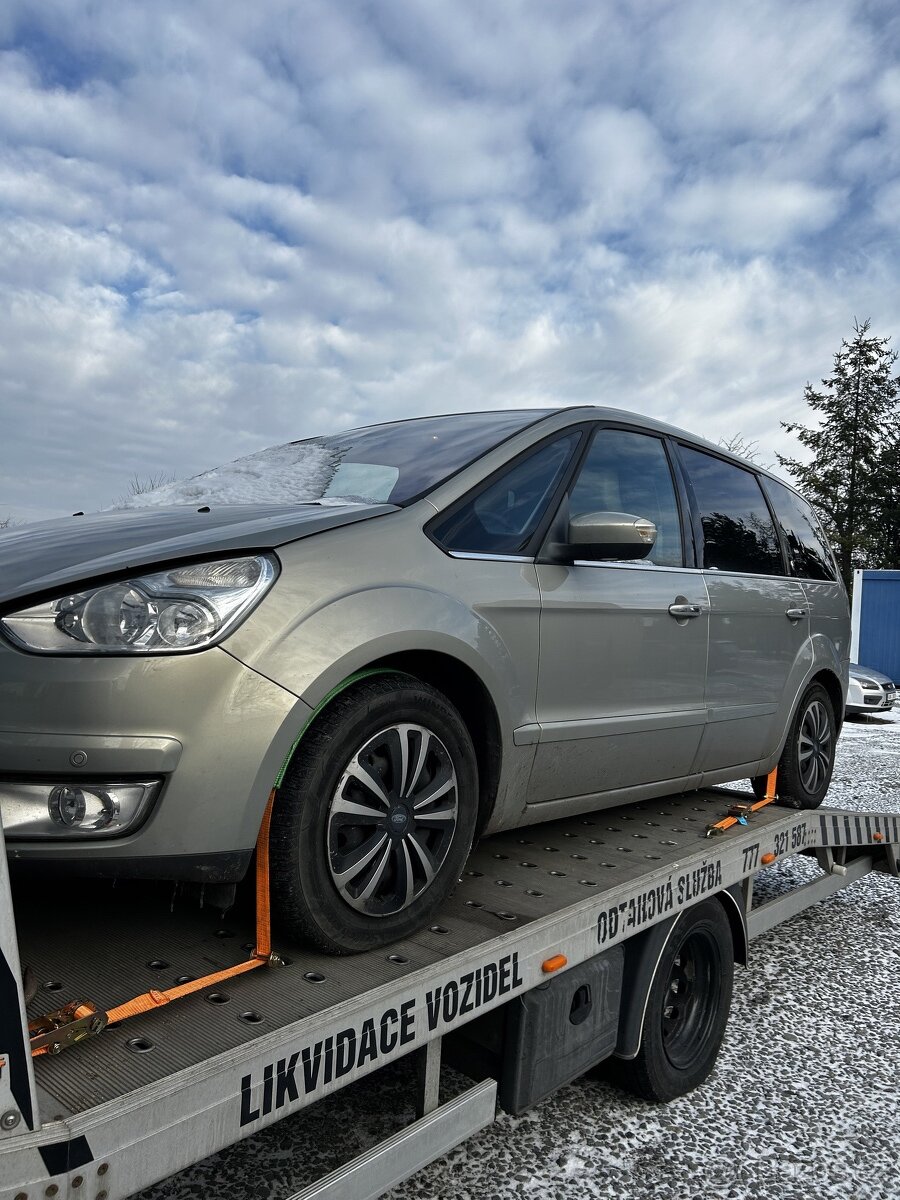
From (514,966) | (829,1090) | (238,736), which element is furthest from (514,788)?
(829,1090)

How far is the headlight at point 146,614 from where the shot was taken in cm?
175

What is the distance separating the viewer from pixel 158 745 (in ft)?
5.71

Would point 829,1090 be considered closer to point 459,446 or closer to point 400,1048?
point 400,1048

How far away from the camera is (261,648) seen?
73.4 inches

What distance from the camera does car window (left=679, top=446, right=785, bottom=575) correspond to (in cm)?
365

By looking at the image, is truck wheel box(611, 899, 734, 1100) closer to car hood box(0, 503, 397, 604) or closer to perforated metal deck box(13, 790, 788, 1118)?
perforated metal deck box(13, 790, 788, 1118)

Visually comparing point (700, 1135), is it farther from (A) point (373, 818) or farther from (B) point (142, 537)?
(B) point (142, 537)

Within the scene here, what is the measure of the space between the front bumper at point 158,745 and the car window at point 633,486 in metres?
1.38

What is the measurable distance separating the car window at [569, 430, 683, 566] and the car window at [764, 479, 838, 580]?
1.09 meters

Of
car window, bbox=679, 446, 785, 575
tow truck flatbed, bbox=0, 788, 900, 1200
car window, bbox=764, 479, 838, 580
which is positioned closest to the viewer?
tow truck flatbed, bbox=0, 788, 900, 1200

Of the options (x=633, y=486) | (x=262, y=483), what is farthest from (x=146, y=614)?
(x=633, y=486)

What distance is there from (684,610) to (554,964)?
134 cm

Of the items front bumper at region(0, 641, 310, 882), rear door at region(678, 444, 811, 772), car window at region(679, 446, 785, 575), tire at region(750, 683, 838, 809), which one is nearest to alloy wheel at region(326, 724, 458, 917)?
front bumper at region(0, 641, 310, 882)

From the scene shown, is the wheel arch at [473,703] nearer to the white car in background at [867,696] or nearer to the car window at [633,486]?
the car window at [633,486]
